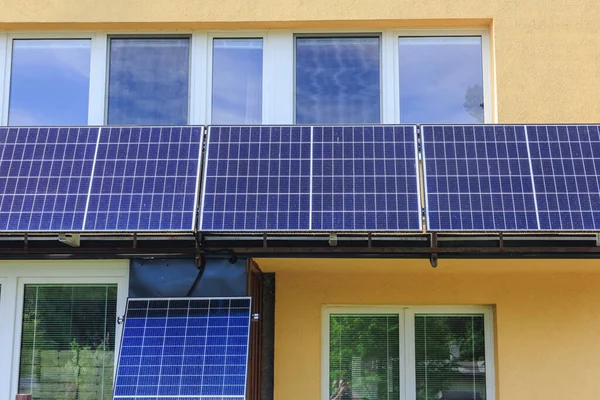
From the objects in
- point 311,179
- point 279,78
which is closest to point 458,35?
A: point 279,78

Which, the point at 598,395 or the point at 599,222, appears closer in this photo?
the point at 599,222

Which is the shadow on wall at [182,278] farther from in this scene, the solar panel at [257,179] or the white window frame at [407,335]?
the white window frame at [407,335]

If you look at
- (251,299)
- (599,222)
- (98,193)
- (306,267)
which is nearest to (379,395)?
(306,267)

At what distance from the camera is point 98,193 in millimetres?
7426

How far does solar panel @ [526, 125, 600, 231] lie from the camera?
7.06 m

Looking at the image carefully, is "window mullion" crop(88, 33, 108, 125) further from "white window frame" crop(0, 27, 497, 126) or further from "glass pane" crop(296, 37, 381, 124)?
"glass pane" crop(296, 37, 381, 124)

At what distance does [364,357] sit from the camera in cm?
910

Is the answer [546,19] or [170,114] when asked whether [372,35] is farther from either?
[170,114]

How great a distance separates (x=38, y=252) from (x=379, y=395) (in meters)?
4.10

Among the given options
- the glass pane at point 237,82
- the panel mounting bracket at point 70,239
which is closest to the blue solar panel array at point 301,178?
the panel mounting bracket at point 70,239

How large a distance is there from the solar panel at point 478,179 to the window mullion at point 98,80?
4038 millimetres

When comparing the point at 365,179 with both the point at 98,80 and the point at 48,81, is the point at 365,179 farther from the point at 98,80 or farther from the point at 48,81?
the point at 48,81

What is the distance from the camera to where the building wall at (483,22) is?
9.10 metres

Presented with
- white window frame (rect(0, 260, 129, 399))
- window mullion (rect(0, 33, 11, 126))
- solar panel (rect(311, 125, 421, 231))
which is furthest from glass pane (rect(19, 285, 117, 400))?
solar panel (rect(311, 125, 421, 231))
